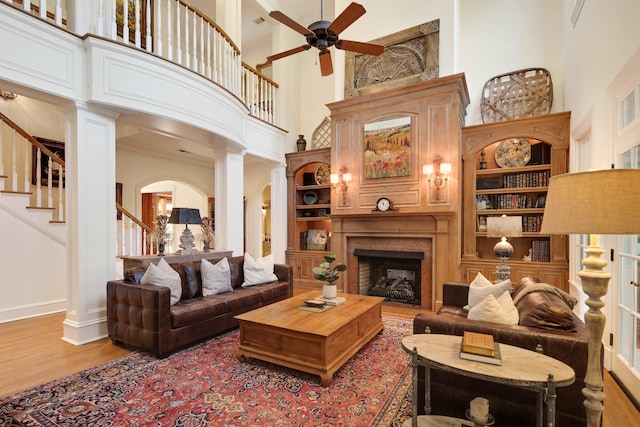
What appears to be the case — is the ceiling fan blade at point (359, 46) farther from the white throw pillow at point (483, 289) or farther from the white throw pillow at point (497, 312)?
the white throw pillow at point (497, 312)

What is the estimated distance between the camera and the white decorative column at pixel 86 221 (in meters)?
3.34

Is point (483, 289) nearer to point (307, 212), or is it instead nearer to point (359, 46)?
point (359, 46)

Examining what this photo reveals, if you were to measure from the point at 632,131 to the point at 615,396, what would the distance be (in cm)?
200

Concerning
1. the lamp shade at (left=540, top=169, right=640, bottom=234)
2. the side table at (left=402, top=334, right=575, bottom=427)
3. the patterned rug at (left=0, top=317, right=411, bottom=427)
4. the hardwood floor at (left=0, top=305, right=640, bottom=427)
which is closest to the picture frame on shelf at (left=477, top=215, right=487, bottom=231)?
the hardwood floor at (left=0, top=305, right=640, bottom=427)

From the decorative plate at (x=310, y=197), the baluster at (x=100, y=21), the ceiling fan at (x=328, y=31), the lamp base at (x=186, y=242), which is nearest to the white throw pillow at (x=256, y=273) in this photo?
the lamp base at (x=186, y=242)

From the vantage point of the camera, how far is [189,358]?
2980 mm

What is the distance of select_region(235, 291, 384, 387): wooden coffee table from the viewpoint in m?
→ 2.50

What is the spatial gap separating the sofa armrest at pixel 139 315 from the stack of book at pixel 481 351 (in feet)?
8.50

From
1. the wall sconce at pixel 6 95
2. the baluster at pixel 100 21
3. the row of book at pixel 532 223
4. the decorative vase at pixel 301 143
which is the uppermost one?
the baluster at pixel 100 21

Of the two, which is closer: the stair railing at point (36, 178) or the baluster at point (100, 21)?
the baluster at point (100, 21)

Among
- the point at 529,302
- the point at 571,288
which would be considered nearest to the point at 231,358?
the point at 529,302

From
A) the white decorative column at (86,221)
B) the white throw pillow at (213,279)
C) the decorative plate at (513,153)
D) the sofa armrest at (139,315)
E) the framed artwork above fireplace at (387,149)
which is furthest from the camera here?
the framed artwork above fireplace at (387,149)

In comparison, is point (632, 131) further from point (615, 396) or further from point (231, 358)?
point (231, 358)

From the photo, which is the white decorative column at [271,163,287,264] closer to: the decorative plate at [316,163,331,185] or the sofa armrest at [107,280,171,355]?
the decorative plate at [316,163,331,185]
